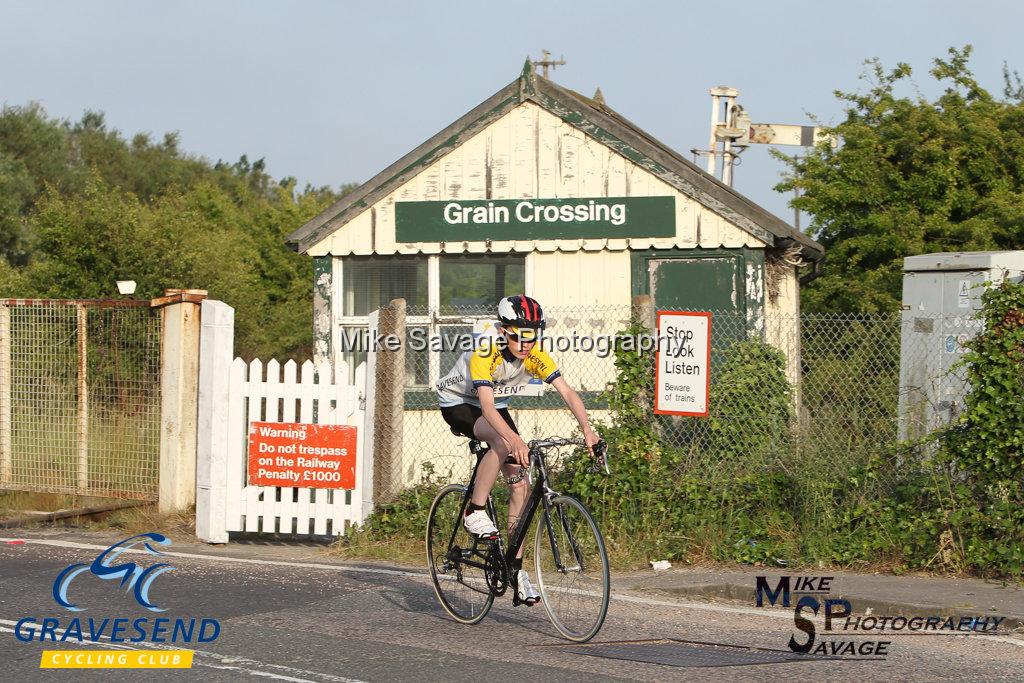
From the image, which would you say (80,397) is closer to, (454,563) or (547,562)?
(454,563)

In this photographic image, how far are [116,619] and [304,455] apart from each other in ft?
9.54

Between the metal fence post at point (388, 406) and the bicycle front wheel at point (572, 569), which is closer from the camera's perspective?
the bicycle front wheel at point (572, 569)

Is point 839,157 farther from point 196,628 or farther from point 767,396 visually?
point 196,628

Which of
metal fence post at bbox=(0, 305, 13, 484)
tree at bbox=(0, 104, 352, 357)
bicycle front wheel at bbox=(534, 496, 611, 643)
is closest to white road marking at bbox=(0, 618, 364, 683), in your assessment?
bicycle front wheel at bbox=(534, 496, 611, 643)

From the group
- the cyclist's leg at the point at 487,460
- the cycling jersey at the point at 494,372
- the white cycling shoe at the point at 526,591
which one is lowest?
the white cycling shoe at the point at 526,591

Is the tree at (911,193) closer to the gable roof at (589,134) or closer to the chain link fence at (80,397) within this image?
the gable roof at (589,134)

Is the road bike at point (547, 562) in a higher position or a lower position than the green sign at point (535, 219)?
lower

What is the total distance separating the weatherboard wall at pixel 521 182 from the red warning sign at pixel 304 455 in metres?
3.66

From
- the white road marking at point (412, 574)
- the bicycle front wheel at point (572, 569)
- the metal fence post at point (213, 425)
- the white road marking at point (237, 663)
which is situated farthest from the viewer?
the metal fence post at point (213, 425)

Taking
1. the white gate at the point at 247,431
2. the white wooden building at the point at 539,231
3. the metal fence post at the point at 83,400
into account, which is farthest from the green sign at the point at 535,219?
the metal fence post at the point at 83,400

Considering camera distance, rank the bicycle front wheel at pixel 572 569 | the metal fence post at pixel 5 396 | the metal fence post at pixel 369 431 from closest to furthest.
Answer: the bicycle front wheel at pixel 572 569, the metal fence post at pixel 369 431, the metal fence post at pixel 5 396

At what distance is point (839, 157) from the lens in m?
19.9

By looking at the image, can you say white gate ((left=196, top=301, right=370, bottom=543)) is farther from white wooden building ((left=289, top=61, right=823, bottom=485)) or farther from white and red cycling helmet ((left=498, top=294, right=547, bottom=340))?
white and red cycling helmet ((left=498, top=294, right=547, bottom=340))

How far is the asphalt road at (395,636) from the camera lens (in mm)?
5777
